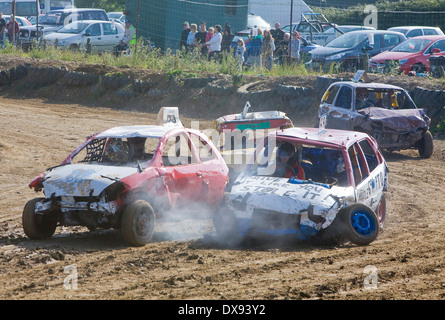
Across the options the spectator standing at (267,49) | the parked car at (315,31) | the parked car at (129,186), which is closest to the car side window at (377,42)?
the spectator standing at (267,49)

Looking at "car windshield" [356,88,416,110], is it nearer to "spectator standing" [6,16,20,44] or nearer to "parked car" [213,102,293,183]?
"parked car" [213,102,293,183]

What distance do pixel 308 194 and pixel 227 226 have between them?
104 cm

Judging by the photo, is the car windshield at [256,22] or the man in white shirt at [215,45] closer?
the man in white shirt at [215,45]

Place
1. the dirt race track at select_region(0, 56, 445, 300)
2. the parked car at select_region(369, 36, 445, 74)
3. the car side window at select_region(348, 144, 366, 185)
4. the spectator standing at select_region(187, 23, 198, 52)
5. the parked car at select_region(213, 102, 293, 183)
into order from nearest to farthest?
the dirt race track at select_region(0, 56, 445, 300) < the car side window at select_region(348, 144, 366, 185) < the parked car at select_region(213, 102, 293, 183) < the parked car at select_region(369, 36, 445, 74) < the spectator standing at select_region(187, 23, 198, 52)

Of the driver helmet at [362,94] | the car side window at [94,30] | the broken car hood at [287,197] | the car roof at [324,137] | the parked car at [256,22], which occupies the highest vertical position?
the parked car at [256,22]

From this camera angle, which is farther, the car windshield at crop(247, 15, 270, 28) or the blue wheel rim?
the car windshield at crop(247, 15, 270, 28)

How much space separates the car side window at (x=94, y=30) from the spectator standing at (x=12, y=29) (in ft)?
9.57

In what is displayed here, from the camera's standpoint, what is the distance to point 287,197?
8109 millimetres

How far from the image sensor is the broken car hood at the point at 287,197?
26.2 feet

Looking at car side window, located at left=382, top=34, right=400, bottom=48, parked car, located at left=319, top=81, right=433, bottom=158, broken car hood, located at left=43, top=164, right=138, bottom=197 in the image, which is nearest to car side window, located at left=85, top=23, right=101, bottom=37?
car side window, located at left=382, top=34, right=400, bottom=48

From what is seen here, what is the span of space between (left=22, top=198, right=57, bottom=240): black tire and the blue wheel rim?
3.63 m

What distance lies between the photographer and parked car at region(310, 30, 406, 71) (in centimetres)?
2355

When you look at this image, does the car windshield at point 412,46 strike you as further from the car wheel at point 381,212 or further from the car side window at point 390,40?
the car wheel at point 381,212
